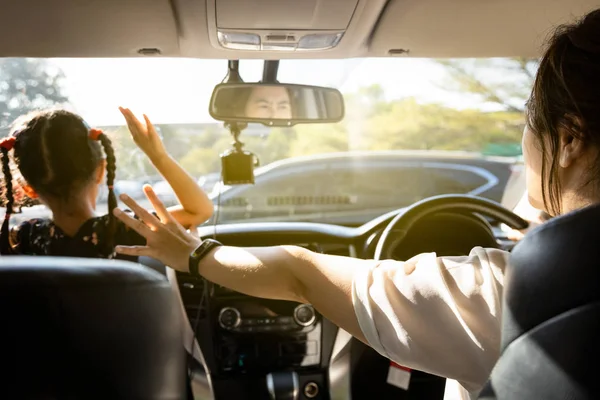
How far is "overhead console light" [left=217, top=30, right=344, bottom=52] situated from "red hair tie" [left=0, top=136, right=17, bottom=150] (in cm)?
99

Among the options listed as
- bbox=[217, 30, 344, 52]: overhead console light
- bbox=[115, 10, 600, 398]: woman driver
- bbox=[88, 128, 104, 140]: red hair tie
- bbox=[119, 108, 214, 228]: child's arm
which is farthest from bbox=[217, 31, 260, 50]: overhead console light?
bbox=[115, 10, 600, 398]: woman driver

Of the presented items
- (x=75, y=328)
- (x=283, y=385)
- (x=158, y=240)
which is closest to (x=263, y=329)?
(x=283, y=385)

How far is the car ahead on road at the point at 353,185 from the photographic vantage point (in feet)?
13.7

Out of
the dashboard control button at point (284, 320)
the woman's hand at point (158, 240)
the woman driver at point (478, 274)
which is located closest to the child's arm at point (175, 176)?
the dashboard control button at point (284, 320)

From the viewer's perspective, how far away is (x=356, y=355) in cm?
348

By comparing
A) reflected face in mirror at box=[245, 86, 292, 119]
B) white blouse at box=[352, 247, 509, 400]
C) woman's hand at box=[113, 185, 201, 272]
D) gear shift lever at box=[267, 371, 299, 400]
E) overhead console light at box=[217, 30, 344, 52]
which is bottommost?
gear shift lever at box=[267, 371, 299, 400]

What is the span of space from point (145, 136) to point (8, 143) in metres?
0.57

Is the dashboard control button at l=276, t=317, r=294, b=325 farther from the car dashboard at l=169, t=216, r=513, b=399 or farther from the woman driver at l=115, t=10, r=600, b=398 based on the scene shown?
the woman driver at l=115, t=10, r=600, b=398

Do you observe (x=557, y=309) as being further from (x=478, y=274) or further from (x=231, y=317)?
(x=231, y=317)

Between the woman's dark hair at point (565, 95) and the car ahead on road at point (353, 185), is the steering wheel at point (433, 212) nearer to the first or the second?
the car ahead on road at point (353, 185)

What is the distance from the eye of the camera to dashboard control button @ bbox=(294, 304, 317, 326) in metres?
3.33

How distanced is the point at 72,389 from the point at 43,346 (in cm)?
12

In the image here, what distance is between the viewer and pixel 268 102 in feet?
10.4

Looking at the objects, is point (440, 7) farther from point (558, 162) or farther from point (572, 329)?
point (572, 329)
